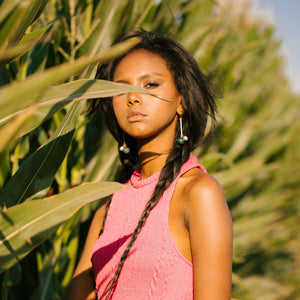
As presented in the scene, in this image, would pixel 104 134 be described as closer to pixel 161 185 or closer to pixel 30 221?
pixel 161 185

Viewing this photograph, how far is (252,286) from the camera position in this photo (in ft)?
6.46

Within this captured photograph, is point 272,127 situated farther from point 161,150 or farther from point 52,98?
point 52,98

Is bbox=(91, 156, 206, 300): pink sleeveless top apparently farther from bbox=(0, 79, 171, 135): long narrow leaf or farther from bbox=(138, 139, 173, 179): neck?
bbox=(0, 79, 171, 135): long narrow leaf

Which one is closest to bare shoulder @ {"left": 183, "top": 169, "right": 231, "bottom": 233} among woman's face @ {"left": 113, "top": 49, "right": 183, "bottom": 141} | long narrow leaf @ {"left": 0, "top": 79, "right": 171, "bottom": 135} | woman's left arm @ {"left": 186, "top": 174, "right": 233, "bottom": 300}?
woman's left arm @ {"left": 186, "top": 174, "right": 233, "bottom": 300}

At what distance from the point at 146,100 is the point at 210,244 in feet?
0.84

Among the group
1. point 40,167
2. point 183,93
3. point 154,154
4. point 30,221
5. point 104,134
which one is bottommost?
point 30,221

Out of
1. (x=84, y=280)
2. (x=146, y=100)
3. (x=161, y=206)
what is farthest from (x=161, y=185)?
(x=84, y=280)

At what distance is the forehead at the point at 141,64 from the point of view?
0.70 meters

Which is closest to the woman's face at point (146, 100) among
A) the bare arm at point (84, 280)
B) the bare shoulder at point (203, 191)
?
the bare shoulder at point (203, 191)

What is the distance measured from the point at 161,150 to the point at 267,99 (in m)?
2.56

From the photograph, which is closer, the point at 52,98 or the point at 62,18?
the point at 52,98

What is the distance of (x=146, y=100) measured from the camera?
655 millimetres

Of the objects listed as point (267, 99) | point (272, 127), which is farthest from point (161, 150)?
point (267, 99)

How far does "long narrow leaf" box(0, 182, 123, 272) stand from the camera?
0.38 metres
